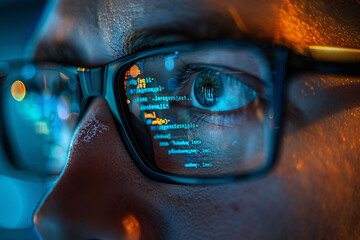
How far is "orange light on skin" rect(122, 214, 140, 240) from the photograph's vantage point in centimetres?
64

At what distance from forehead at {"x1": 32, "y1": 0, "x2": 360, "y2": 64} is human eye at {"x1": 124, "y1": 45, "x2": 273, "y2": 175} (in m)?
0.05

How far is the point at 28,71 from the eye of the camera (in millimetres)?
1061

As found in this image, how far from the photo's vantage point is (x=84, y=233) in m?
0.67

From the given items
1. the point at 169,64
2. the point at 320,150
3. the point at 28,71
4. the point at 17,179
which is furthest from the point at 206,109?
the point at 17,179

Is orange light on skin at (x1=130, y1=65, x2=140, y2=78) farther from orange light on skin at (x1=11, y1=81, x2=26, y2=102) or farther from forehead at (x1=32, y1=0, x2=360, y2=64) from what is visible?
orange light on skin at (x1=11, y1=81, x2=26, y2=102)

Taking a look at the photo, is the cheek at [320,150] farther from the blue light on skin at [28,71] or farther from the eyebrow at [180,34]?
the blue light on skin at [28,71]

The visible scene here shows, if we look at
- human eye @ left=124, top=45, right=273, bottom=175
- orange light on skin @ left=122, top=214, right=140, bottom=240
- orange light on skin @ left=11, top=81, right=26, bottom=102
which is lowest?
orange light on skin @ left=122, top=214, right=140, bottom=240

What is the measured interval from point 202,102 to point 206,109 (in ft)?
0.06

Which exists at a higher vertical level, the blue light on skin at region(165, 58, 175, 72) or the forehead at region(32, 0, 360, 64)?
the forehead at region(32, 0, 360, 64)

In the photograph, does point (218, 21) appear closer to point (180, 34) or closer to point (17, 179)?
point (180, 34)

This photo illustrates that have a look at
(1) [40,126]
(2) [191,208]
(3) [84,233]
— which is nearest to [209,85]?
(2) [191,208]

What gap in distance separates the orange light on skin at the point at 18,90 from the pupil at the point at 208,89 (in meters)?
0.85

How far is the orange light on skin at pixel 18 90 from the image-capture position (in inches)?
46.8

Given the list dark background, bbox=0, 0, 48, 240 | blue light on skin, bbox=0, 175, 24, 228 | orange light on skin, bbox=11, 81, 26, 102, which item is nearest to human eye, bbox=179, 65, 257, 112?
orange light on skin, bbox=11, 81, 26, 102
